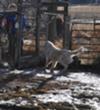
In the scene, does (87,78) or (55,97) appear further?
(87,78)

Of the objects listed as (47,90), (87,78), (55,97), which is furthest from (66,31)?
(55,97)

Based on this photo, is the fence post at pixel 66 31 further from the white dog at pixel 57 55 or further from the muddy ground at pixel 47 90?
the muddy ground at pixel 47 90

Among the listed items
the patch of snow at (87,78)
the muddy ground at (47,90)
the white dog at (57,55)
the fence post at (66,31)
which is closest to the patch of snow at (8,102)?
the muddy ground at (47,90)

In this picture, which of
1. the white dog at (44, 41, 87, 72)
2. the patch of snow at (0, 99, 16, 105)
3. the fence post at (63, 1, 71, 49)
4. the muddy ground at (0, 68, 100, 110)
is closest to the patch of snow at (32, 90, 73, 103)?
the muddy ground at (0, 68, 100, 110)

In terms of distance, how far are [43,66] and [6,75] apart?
182 cm

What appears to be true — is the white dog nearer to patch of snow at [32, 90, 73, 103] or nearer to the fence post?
the fence post

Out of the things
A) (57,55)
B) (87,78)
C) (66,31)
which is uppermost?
(66,31)

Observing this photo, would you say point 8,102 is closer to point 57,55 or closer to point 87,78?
point 87,78

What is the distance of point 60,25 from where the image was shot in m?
16.2

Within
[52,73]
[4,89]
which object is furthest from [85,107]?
[52,73]

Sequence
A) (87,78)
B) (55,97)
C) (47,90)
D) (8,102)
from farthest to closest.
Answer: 1. (87,78)
2. (47,90)
3. (55,97)
4. (8,102)

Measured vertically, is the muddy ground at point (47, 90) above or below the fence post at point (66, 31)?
below

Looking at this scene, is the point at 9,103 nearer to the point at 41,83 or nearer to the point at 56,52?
the point at 41,83

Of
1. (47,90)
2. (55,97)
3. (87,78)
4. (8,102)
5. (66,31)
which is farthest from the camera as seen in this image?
(66,31)
